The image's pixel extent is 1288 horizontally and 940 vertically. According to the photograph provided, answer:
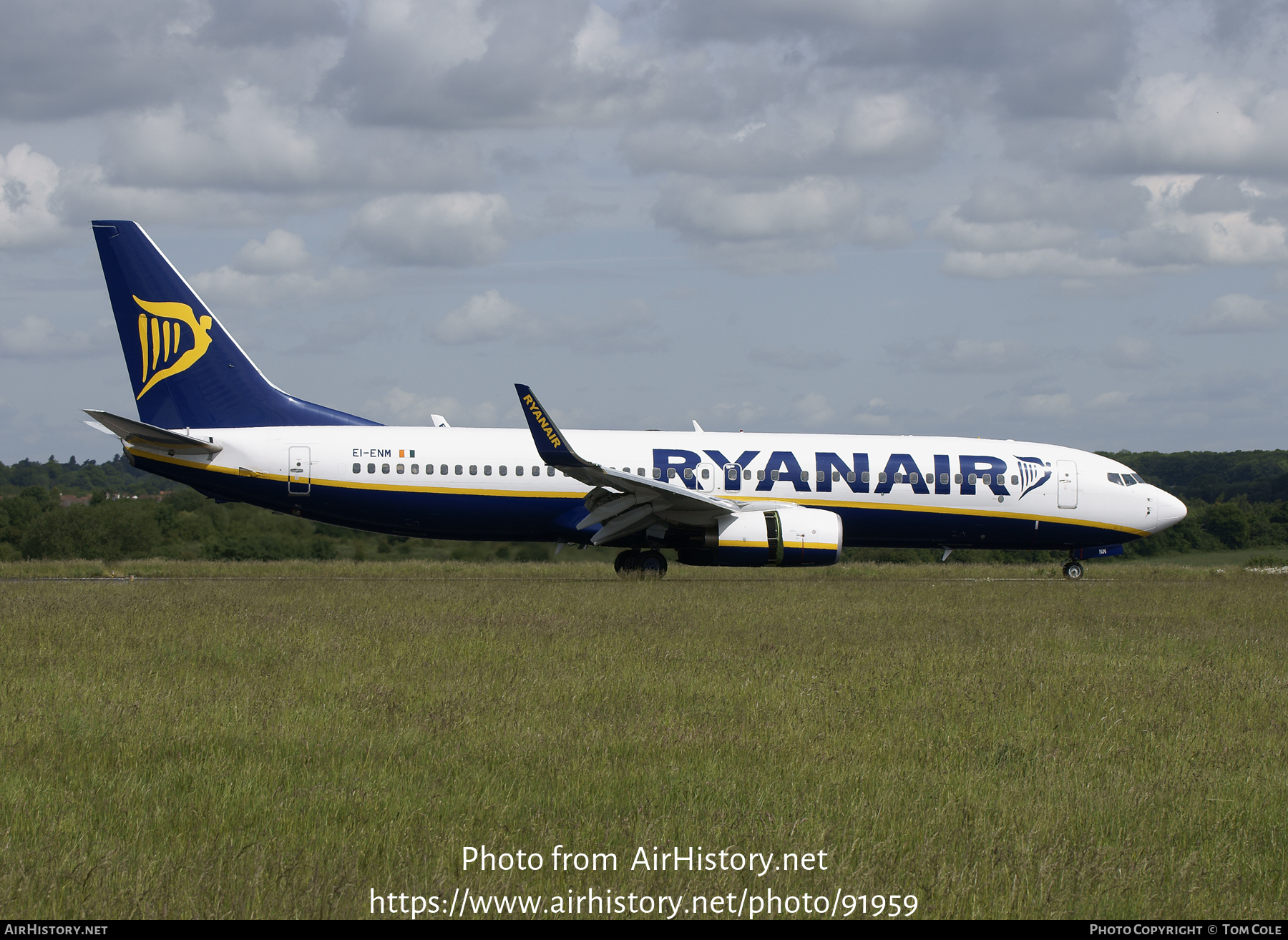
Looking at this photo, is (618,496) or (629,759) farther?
(618,496)

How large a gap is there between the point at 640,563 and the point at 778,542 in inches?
150

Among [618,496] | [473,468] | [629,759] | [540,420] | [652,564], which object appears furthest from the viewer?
[652,564]

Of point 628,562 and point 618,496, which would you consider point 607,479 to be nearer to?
point 618,496

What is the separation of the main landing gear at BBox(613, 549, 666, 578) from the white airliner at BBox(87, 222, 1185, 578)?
4cm

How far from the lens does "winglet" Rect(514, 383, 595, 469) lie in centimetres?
2225

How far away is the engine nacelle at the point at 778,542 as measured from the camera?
22.9 metres

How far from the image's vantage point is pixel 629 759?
7.80 m

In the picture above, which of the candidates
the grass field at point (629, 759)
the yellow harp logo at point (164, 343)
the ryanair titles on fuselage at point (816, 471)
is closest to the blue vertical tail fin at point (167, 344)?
the yellow harp logo at point (164, 343)

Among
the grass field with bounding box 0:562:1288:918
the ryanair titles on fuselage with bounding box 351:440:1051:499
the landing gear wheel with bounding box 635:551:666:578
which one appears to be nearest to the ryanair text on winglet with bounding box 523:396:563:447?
the ryanair titles on fuselage with bounding box 351:440:1051:499

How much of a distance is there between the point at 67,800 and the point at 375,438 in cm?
1891

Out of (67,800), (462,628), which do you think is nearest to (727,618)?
(462,628)

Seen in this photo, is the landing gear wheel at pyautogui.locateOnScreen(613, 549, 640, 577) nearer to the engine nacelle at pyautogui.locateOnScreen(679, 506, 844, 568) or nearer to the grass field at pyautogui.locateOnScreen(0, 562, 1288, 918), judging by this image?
the engine nacelle at pyautogui.locateOnScreen(679, 506, 844, 568)

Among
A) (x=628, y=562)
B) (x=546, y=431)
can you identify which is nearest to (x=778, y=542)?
(x=628, y=562)

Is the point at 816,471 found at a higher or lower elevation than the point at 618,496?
higher
